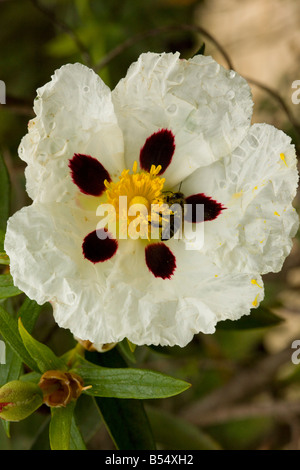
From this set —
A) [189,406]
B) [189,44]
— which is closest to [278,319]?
[189,406]

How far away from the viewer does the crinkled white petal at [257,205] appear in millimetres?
1212

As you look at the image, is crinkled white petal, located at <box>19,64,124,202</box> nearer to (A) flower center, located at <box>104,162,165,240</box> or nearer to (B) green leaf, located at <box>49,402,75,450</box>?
(A) flower center, located at <box>104,162,165,240</box>

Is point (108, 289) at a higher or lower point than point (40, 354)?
higher

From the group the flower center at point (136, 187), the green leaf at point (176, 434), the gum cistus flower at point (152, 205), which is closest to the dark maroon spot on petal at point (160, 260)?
the gum cistus flower at point (152, 205)

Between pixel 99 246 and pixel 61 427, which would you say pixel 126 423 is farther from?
pixel 99 246

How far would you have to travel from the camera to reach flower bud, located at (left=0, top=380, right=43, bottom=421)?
1.13 m

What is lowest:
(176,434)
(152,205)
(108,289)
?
(176,434)

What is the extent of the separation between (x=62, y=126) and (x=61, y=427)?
2.15 ft

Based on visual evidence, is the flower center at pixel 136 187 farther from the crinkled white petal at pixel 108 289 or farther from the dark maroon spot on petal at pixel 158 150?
the crinkled white petal at pixel 108 289

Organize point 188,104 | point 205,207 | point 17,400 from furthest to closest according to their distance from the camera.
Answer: point 205,207, point 188,104, point 17,400

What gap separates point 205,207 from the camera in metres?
1.36

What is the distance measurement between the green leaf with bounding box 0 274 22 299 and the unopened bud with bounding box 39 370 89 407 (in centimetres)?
19

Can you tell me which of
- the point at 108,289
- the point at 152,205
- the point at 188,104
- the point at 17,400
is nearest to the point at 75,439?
the point at 17,400

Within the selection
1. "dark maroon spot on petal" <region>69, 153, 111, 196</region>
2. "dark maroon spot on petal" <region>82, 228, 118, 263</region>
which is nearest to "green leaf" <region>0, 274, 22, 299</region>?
"dark maroon spot on petal" <region>82, 228, 118, 263</region>
